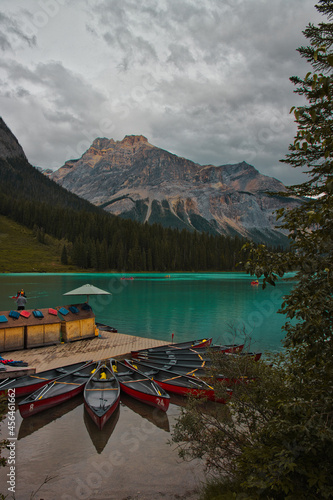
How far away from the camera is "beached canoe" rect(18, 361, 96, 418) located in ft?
42.0

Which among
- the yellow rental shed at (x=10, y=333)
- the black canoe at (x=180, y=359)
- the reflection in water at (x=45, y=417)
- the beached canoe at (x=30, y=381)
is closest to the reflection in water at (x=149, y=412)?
the reflection in water at (x=45, y=417)

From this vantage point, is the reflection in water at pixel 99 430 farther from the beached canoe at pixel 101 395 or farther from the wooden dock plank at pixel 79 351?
the wooden dock plank at pixel 79 351

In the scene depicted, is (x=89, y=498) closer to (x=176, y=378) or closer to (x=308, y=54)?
(x=176, y=378)

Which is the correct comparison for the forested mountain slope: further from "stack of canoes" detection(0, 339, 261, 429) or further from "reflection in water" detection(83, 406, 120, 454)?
"reflection in water" detection(83, 406, 120, 454)

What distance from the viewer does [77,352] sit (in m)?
20.9

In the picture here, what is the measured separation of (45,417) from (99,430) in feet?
9.36

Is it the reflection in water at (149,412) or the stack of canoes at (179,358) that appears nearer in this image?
the reflection in water at (149,412)

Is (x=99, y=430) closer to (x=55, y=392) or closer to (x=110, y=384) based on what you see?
(x=110, y=384)

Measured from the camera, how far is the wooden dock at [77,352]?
60.5ft

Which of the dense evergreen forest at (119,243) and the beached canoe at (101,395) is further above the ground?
the dense evergreen forest at (119,243)

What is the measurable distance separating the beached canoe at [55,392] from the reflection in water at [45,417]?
205 mm

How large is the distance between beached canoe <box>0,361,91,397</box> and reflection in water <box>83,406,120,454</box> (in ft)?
10.2

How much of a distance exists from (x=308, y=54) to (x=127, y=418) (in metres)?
20.5

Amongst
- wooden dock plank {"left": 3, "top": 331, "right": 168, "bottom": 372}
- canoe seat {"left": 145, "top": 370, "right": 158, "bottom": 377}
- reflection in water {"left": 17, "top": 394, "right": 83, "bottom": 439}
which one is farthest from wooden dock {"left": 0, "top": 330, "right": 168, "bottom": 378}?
canoe seat {"left": 145, "top": 370, "right": 158, "bottom": 377}
